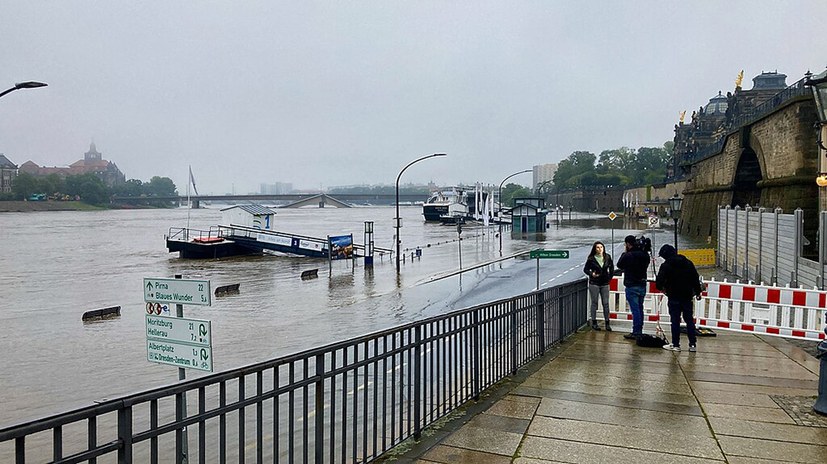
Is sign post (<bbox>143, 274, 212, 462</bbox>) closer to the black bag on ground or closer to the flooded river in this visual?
the flooded river

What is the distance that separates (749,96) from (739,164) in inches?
2087

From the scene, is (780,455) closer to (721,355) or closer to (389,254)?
(721,355)

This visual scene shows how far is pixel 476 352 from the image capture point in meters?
6.81

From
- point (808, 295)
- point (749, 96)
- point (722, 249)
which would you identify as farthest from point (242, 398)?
point (749, 96)

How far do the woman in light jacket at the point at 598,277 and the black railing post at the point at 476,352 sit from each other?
503 centimetres

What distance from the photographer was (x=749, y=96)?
88.6 metres

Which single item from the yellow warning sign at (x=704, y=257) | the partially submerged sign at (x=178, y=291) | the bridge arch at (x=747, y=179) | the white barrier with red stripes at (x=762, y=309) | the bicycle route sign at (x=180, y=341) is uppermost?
the bridge arch at (x=747, y=179)

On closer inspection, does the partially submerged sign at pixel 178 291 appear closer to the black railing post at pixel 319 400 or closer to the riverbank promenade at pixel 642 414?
the black railing post at pixel 319 400

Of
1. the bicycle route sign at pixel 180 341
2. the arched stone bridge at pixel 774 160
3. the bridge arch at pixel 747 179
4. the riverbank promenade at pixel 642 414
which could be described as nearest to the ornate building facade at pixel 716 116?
the arched stone bridge at pixel 774 160

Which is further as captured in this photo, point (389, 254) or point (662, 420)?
point (389, 254)

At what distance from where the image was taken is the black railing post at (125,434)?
301 cm

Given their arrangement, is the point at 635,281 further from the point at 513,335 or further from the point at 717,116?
the point at 717,116

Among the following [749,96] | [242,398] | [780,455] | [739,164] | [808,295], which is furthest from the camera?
[749,96]

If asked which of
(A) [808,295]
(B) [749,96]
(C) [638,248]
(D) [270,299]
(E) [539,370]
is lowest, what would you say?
(D) [270,299]
